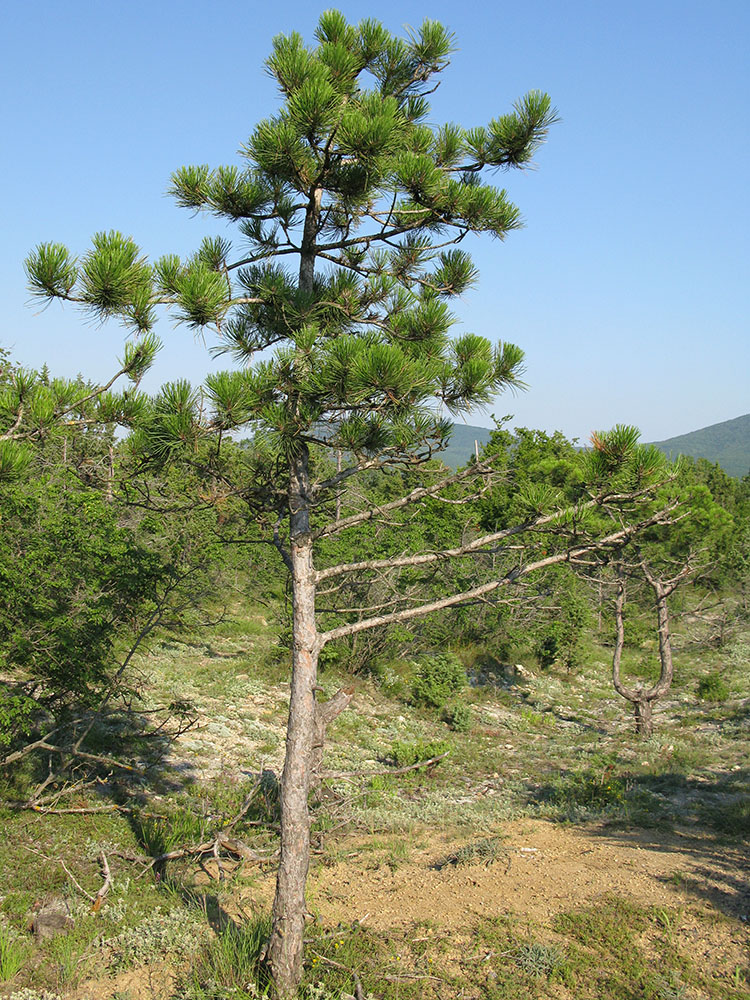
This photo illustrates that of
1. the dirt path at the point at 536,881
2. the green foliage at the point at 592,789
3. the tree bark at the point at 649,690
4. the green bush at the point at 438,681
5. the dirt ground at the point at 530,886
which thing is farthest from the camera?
the green bush at the point at 438,681

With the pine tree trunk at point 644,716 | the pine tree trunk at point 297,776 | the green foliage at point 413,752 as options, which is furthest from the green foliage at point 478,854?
the pine tree trunk at point 644,716

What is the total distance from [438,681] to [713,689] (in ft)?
21.5

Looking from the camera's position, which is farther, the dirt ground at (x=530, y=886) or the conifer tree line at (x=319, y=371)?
the dirt ground at (x=530, y=886)

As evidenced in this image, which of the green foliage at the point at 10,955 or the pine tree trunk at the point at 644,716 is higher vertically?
the green foliage at the point at 10,955

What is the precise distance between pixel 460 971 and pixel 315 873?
7.39 feet

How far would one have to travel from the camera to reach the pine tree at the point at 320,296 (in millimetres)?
3465

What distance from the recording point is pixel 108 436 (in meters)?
3.92

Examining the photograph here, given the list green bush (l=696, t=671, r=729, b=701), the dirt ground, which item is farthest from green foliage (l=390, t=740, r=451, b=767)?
green bush (l=696, t=671, r=729, b=701)

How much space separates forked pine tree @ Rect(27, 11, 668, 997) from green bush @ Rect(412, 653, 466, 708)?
8.96m

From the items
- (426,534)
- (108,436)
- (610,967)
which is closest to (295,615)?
(108,436)

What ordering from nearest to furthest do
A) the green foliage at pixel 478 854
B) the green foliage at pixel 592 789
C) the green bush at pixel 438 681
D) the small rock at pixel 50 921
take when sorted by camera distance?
the small rock at pixel 50 921, the green foliage at pixel 478 854, the green foliage at pixel 592 789, the green bush at pixel 438 681

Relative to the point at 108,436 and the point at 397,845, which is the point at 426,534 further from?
the point at 108,436

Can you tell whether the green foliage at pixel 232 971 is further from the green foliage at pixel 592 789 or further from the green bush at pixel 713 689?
the green bush at pixel 713 689

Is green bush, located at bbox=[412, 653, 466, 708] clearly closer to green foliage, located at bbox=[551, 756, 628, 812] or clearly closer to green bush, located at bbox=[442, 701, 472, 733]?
green bush, located at bbox=[442, 701, 472, 733]
